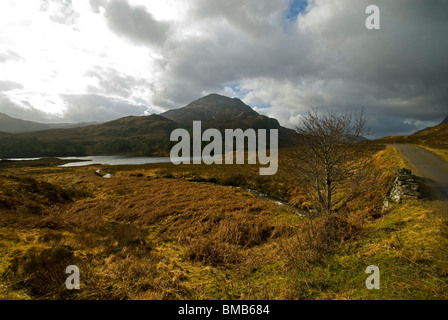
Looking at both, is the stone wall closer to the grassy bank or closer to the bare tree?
the grassy bank

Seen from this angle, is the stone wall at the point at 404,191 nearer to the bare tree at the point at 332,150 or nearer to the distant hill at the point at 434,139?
the bare tree at the point at 332,150

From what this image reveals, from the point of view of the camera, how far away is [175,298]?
17.3ft

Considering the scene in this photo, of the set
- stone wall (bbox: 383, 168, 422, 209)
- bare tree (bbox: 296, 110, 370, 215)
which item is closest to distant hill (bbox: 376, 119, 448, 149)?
stone wall (bbox: 383, 168, 422, 209)

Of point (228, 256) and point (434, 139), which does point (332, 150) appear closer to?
point (228, 256)

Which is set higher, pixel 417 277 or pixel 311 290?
pixel 417 277

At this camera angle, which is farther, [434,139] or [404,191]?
Result: [434,139]

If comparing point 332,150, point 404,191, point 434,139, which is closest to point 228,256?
point 332,150

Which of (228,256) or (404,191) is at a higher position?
(404,191)

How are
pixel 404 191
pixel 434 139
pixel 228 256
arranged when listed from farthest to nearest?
pixel 434 139 → pixel 404 191 → pixel 228 256

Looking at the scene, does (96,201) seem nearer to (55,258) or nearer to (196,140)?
(55,258)

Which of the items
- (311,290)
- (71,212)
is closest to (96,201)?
(71,212)

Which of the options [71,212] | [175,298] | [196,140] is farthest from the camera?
[196,140]

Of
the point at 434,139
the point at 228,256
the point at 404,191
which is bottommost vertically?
the point at 228,256
